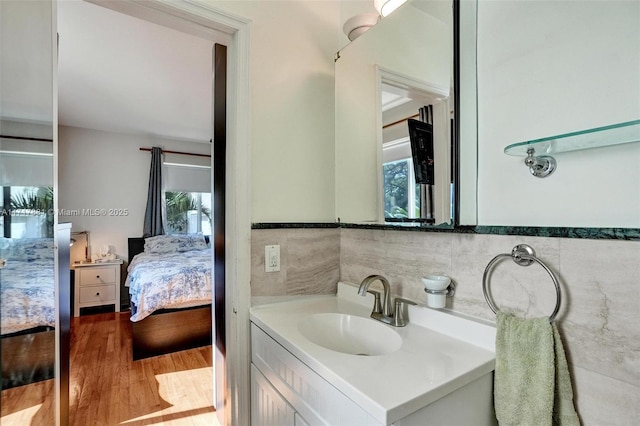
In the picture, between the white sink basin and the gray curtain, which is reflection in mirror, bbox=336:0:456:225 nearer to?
the white sink basin

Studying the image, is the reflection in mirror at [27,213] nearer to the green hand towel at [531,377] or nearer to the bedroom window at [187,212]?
the green hand towel at [531,377]

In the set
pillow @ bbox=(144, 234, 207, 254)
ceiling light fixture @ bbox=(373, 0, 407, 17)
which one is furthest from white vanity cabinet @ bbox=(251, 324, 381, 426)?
pillow @ bbox=(144, 234, 207, 254)

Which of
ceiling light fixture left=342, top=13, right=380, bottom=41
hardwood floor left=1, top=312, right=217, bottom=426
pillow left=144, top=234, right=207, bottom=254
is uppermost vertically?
ceiling light fixture left=342, top=13, right=380, bottom=41

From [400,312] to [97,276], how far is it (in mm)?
4341

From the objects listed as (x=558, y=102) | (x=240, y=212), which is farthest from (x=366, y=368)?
(x=558, y=102)

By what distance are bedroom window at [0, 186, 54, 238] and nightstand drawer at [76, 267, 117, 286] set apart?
3604mm

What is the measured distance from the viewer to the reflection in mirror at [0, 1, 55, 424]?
2.40 ft

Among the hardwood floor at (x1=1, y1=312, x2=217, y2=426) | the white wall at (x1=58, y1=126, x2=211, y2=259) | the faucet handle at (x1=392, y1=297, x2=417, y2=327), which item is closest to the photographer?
the faucet handle at (x1=392, y1=297, x2=417, y2=327)

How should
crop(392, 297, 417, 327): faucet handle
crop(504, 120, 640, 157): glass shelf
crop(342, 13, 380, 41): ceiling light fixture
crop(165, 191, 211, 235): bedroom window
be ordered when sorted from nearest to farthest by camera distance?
crop(504, 120, 640, 157): glass shelf
crop(392, 297, 417, 327): faucet handle
crop(342, 13, 380, 41): ceiling light fixture
crop(165, 191, 211, 235): bedroom window

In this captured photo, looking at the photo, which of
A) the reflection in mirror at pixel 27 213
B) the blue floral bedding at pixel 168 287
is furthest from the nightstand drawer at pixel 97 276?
the reflection in mirror at pixel 27 213

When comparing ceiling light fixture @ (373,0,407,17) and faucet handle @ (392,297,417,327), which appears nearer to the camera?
faucet handle @ (392,297,417,327)

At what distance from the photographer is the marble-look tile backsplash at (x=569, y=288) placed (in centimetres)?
74

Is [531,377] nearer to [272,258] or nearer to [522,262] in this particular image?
[522,262]

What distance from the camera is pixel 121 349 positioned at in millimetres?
2934
